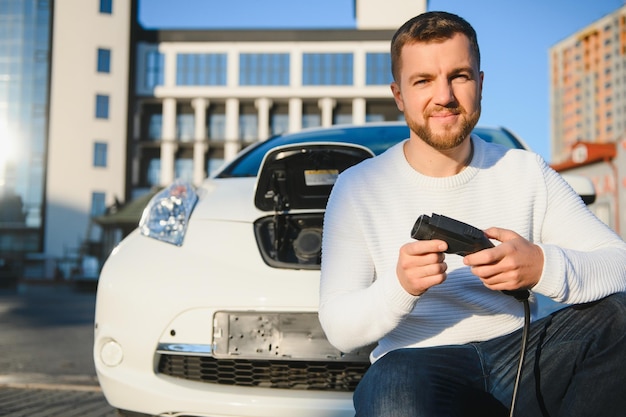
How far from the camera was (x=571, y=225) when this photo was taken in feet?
5.62

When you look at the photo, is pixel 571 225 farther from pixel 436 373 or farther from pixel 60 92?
pixel 60 92

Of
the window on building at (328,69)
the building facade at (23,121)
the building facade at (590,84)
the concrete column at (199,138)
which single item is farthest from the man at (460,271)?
the building facade at (590,84)

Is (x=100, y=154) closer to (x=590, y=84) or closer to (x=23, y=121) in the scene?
(x=23, y=121)

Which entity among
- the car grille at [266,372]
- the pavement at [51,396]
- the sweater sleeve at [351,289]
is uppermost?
the sweater sleeve at [351,289]

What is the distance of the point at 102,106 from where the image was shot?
146 feet

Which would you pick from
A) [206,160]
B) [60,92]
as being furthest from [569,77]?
[60,92]

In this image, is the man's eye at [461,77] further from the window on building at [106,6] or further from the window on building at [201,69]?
the window on building at [201,69]

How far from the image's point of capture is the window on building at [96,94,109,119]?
4428 centimetres

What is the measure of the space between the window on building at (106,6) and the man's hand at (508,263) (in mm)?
47332

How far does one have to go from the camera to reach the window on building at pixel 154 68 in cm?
4753

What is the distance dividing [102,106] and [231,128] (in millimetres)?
9675

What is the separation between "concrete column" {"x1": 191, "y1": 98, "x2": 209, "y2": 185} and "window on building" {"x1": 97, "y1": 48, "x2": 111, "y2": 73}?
6.92 meters

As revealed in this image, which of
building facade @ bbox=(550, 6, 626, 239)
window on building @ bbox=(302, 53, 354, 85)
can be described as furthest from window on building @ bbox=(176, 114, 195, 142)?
building facade @ bbox=(550, 6, 626, 239)

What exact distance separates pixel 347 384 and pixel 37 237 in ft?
147
